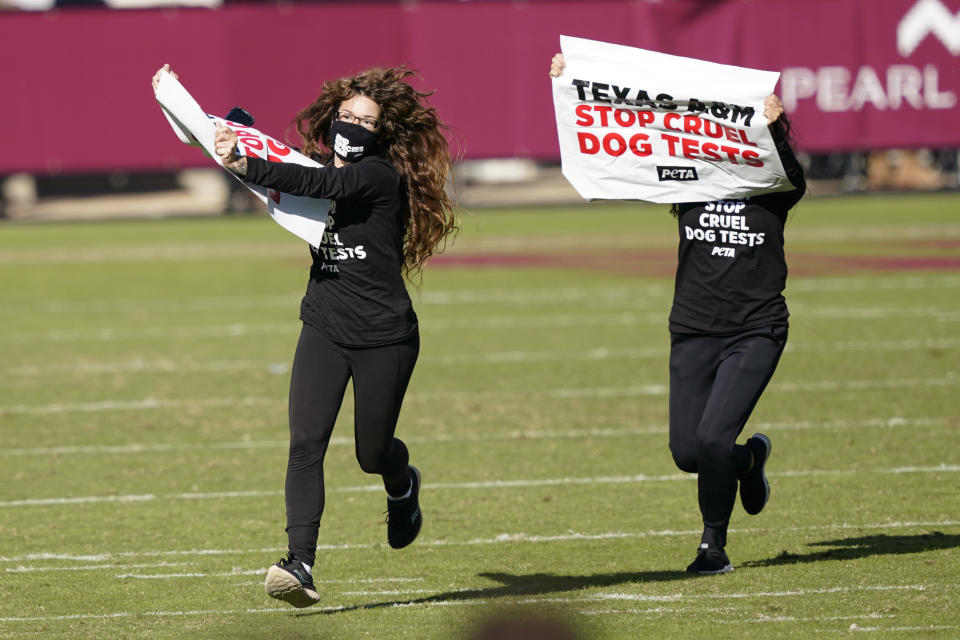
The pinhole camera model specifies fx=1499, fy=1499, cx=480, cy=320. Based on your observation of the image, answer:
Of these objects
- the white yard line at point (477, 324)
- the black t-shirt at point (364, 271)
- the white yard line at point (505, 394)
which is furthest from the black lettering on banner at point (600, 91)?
the white yard line at point (477, 324)

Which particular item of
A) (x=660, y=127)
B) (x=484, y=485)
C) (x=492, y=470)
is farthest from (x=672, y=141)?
(x=492, y=470)

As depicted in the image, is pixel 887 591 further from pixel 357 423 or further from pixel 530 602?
pixel 357 423

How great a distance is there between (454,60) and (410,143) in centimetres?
2147

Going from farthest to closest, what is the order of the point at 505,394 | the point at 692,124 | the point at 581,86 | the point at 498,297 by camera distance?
the point at 498,297 < the point at 505,394 < the point at 581,86 < the point at 692,124

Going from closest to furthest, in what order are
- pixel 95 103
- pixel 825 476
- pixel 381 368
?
pixel 381 368
pixel 825 476
pixel 95 103

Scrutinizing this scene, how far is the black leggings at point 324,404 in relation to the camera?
6320 millimetres

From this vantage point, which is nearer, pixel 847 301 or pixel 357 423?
pixel 357 423

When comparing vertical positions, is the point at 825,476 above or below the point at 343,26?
below

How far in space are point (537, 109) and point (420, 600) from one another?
71.2 ft

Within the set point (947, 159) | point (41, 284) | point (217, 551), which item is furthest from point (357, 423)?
point (947, 159)

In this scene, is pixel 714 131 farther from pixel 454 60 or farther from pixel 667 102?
pixel 454 60

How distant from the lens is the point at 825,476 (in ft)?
31.0

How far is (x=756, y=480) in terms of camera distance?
751cm

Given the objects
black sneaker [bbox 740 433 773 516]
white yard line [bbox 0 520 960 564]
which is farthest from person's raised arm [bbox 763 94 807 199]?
white yard line [bbox 0 520 960 564]
